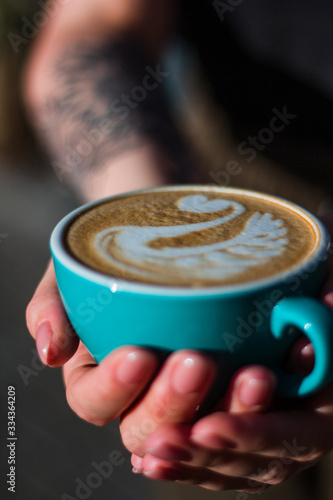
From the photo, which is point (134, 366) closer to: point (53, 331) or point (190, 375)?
point (190, 375)

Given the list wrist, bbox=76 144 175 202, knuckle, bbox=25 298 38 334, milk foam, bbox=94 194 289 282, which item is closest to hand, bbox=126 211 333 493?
milk foam, bbox=94 194 289 282

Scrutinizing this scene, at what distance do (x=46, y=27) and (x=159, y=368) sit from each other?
1.16 meters

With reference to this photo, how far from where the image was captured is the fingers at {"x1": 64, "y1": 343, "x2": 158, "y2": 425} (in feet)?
1.70

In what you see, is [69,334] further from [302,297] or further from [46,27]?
[46,27]

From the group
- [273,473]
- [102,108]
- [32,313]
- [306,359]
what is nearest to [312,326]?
[306,359]

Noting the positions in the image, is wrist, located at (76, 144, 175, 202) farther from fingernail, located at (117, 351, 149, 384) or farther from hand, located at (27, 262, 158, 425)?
fingernail, located at (117, 351, 149, 384)

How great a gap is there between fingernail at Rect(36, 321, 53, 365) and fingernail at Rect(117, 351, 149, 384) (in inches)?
6.1

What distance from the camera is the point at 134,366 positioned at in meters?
0.51

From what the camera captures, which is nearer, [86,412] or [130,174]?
[86,412]

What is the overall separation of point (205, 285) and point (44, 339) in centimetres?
28

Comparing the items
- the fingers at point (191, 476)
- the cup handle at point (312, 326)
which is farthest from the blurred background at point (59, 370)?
the cup handle at point (312, 326)

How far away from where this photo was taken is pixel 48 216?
1.83m

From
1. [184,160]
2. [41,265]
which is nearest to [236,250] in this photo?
[184,160]

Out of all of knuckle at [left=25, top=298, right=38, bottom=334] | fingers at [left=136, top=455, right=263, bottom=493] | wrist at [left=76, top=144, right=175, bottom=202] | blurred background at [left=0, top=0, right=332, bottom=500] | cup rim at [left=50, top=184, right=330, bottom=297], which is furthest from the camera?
blurred background at [left=0, top=0, right=332, bottom=500]
